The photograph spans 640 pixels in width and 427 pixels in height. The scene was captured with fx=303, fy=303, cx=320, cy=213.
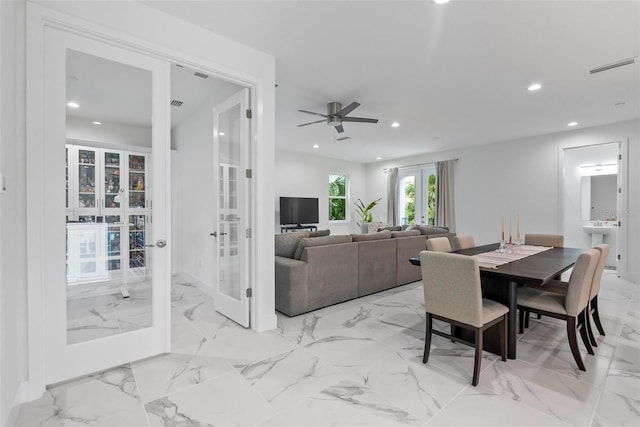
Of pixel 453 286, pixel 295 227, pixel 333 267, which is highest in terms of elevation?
pixel 295 227

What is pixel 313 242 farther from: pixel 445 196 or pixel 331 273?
pixel 445 196

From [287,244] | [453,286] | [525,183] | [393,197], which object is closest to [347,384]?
[453,286]

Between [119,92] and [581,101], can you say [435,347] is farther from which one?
[581,101]

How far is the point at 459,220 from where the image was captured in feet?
24.1

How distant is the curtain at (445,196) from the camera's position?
289 inches

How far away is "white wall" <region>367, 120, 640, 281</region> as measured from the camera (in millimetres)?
5020

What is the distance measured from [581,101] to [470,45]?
8.59 feet

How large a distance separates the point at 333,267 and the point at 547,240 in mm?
2717

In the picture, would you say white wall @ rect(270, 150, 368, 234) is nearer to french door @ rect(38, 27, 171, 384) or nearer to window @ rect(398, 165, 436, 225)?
window @ rect(398, 165, 436, 225)

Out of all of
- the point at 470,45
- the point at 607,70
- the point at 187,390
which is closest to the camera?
the point at 187,390

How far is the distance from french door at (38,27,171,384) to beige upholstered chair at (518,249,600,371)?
9.65 ft

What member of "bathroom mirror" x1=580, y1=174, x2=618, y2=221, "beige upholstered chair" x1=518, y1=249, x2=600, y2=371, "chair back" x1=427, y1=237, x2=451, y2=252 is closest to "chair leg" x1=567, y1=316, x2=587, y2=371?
"beige upholstered chair" x1=518, y1=249, x2=600, y2=371

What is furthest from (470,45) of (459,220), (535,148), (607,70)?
(459,220)

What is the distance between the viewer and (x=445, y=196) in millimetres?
7434
